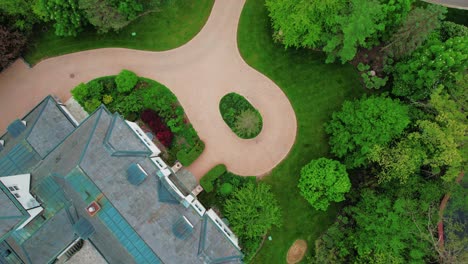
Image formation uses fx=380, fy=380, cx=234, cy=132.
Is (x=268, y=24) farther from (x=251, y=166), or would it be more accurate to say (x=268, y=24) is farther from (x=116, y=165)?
(x=116, y=165)

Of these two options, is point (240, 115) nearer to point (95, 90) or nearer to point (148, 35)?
point (148, 35)

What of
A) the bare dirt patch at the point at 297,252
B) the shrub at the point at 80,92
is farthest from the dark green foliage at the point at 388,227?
the shrub at the point at 80,92

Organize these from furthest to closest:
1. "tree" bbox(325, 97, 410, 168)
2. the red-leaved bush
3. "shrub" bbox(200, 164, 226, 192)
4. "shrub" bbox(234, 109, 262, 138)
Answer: "shrub" bbox(200, 164, 226, 192), the red-leaved bush, "shrub" bbox(234, 109, 262, 138), "tree" bbox(325, 97, 410, 168)

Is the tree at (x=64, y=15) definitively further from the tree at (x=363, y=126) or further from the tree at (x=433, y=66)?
the tree at (x=433, y=66)

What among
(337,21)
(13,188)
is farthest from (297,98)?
(13,188)

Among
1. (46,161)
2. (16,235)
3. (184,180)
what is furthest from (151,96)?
(16,235)

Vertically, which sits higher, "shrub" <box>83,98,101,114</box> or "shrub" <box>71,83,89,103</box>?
"shrub" <box>71,83,89,103</box>

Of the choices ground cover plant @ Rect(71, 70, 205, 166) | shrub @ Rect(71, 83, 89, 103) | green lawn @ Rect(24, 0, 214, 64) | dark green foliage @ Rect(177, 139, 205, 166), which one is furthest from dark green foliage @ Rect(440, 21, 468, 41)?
shrub @ Rect(71, 83, 89, 103)

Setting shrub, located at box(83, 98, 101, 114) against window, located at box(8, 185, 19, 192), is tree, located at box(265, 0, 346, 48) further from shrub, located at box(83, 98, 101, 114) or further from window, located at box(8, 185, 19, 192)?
window, located at box(8, 185, 19, 192)
